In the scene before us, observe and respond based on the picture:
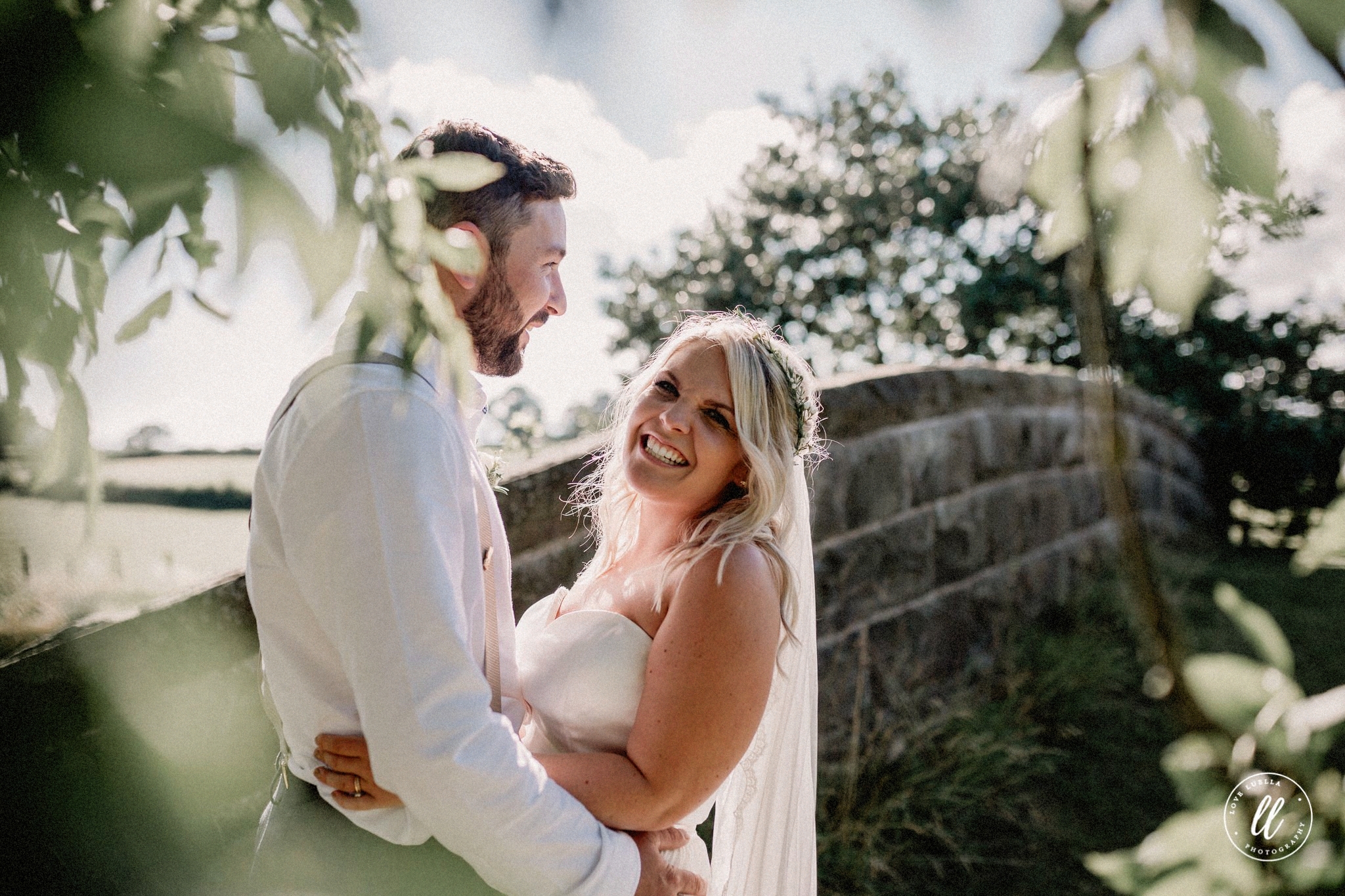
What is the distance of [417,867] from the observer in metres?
1.48

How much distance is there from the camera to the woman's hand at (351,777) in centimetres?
138

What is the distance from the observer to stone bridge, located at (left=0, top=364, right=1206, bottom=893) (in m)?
2.00

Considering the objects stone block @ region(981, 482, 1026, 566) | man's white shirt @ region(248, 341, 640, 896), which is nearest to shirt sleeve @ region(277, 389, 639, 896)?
man's white shirt @ region(248, 341, 640, 896)

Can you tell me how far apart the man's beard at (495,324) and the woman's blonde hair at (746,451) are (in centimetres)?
48

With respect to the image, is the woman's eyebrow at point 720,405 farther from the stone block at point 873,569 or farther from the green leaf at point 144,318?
the stone block at point 873,569

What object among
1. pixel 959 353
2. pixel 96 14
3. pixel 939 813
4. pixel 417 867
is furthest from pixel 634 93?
pixel 959 353

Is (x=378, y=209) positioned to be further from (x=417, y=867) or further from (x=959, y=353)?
(x=959, y=353)

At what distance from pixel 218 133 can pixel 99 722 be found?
2059 millimetres

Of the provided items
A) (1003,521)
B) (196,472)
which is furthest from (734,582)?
(1003,521)

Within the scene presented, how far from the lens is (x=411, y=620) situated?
4.07 ft

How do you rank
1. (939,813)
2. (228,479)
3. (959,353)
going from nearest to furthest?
(228,479) → (939,813) → (959,353)

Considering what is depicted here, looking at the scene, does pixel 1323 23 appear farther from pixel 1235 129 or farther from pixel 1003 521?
pixel 1003 521

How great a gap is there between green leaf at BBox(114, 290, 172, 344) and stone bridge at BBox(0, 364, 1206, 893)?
0.73 meters

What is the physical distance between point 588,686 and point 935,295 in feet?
45.8
